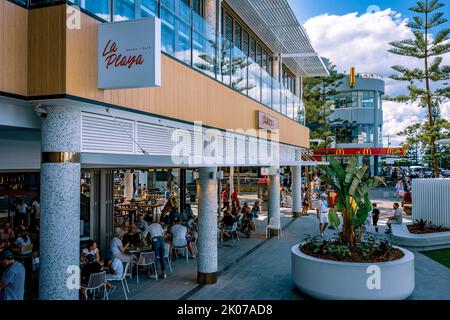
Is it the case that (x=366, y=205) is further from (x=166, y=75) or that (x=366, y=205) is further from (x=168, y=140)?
(x=166, y=75)

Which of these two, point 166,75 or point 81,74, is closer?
point 81,74

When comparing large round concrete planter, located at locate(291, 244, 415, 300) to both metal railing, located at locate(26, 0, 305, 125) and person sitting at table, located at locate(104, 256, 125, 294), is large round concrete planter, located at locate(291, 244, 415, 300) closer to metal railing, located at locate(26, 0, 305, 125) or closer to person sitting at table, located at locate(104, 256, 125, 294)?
person sitting at table, located at locate(104, 256, 125, 294)

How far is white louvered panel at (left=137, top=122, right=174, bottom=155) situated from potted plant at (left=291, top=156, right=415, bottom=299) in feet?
12.6

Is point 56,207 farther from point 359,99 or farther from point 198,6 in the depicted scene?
point 359,99

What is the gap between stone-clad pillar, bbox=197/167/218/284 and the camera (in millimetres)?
10812

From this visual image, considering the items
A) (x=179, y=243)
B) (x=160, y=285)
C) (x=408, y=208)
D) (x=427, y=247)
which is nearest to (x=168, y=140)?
(x=160, y=285)

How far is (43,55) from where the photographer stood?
19.0ft

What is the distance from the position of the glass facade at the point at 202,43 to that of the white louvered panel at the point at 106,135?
1597mm

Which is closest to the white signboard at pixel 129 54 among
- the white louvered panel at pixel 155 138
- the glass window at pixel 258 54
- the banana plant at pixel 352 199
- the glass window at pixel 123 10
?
the glass window at pixel 123 10

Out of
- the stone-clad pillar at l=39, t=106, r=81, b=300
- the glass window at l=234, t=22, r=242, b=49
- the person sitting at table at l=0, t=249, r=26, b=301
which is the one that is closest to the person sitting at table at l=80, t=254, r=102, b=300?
the person sitting at table at l=0, t=249, r=26, b=301

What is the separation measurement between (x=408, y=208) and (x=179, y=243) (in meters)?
17.3

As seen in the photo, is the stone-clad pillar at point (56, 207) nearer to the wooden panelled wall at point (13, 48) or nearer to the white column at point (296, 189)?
the wooden panelled wall at point (13, 48)
